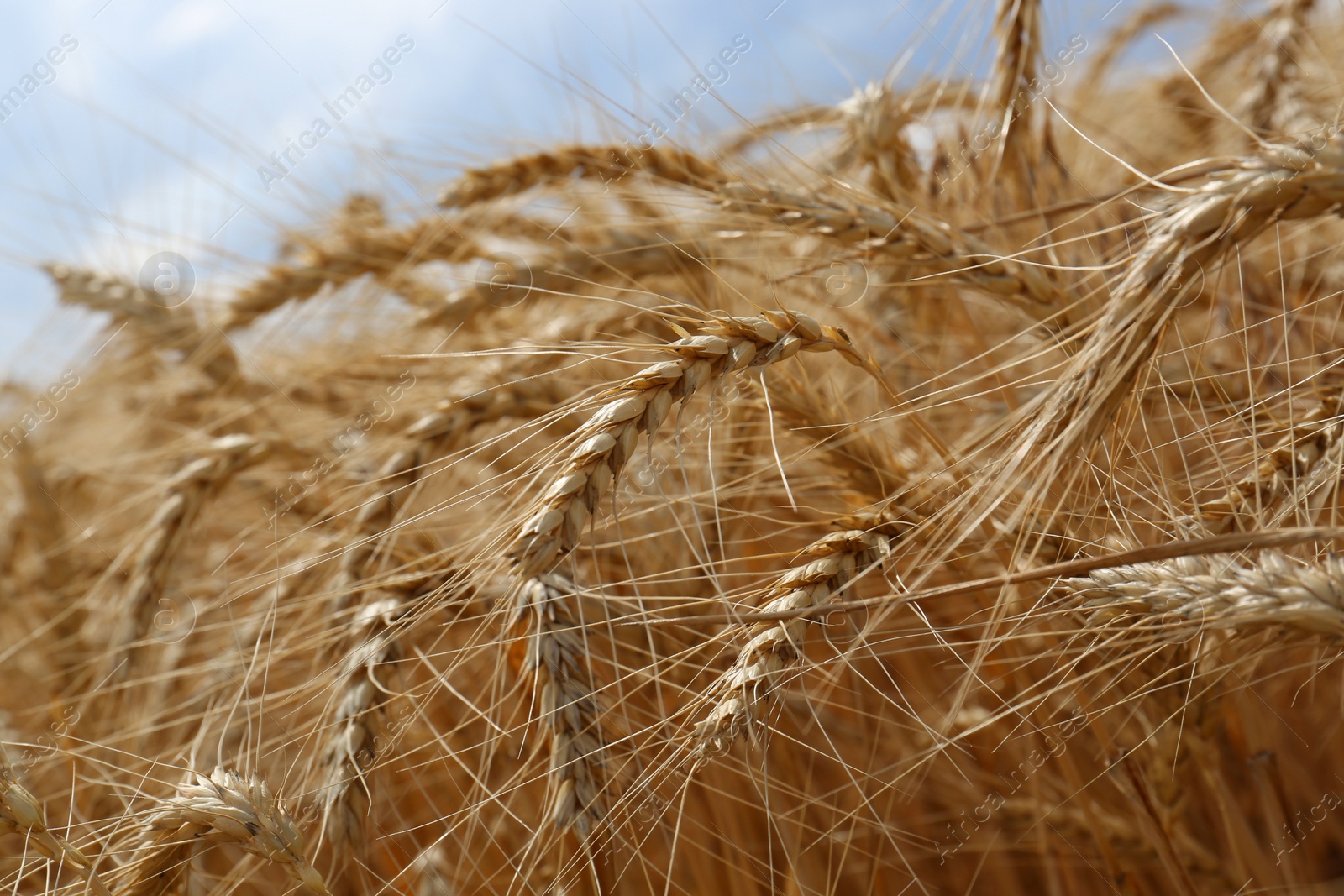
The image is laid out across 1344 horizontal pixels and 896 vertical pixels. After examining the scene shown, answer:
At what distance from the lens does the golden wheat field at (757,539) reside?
2.23ft

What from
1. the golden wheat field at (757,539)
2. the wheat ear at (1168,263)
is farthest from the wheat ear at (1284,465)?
the wheat ear at (1168,263)

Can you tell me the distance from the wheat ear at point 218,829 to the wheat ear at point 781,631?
0.34m

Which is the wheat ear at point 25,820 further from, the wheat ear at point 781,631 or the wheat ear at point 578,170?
the wheat ear at point 578,170

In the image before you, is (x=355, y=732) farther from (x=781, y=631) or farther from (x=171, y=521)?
(x=171, y=521)

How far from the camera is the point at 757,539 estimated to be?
0.82m

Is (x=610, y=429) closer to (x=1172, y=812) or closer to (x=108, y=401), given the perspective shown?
(x=1172, y=812)

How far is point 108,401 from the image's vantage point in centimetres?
300

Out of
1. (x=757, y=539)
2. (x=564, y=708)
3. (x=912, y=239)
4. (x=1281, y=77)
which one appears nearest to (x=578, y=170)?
(x=912, y=239)

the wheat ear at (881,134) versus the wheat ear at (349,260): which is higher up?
the wheat ear at (349,260)

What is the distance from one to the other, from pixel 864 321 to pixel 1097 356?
0.66 metres

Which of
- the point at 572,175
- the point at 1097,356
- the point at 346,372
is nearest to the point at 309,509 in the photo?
the point at 346,372

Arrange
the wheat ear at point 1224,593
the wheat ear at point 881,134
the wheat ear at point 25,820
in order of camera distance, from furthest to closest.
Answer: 1. the wheat ear at point 881,134
2. the wheat ear at point 25,820
3. the wheat ear at point 1224,593

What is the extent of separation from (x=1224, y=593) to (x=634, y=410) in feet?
1.45

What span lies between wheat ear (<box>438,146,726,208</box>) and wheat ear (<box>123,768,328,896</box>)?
0.82 meters
